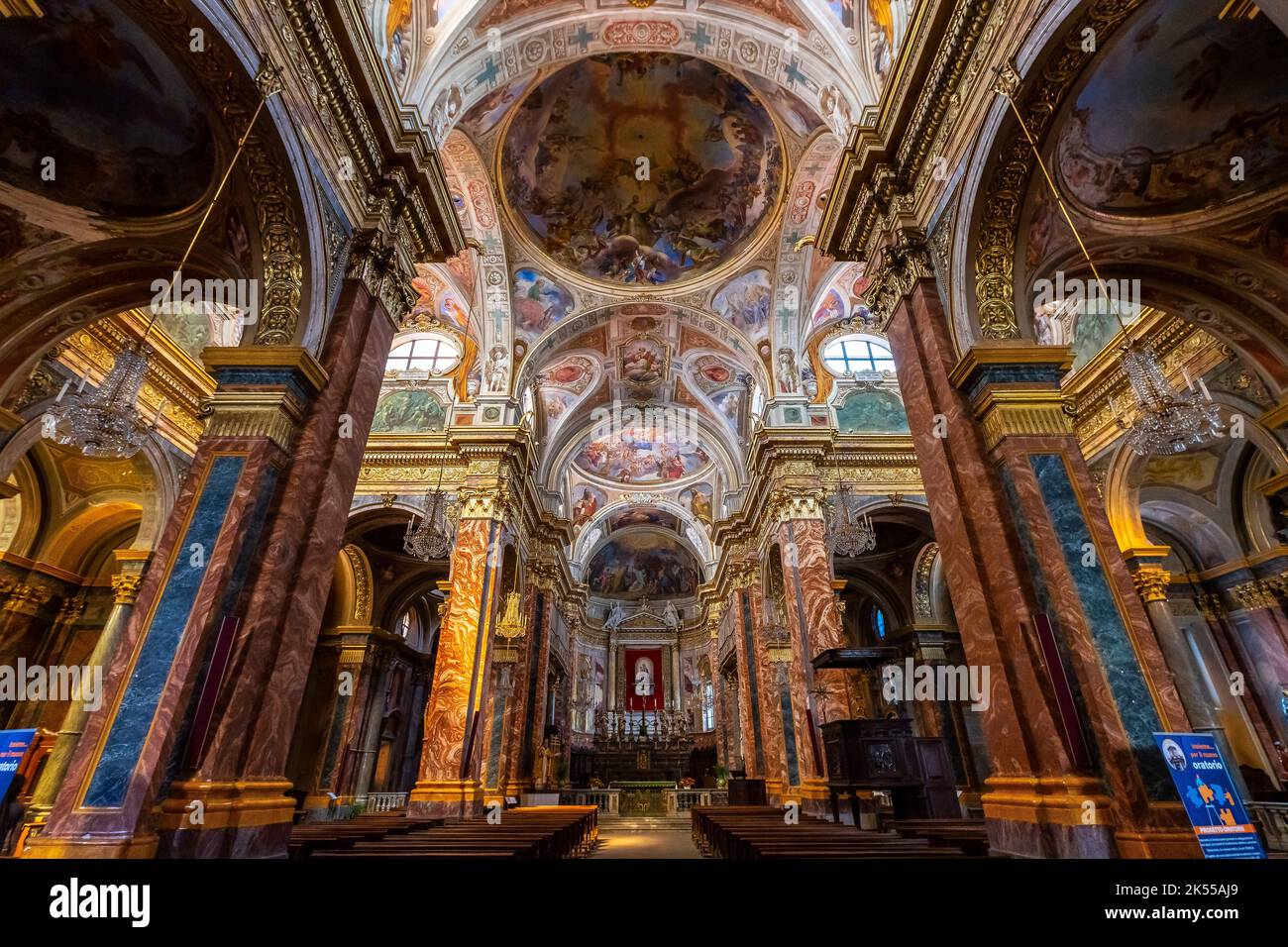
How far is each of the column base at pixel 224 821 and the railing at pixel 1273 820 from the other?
12.8 m

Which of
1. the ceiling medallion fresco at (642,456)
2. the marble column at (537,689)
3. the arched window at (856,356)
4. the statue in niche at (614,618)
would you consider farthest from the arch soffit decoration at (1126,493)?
the statue in niche at (614,618)

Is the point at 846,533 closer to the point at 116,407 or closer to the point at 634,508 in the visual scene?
the point at 116,407

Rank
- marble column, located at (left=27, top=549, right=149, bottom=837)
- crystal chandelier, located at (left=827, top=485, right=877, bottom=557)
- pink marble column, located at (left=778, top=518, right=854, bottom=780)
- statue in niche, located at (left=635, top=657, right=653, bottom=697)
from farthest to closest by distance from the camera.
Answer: statue in niche, located at (left=635, top=657, right=653, bottom=697)
crystal chandelier, located at (left=827, top=485, right=877, bottom=557)
pink marble column, located at (left=778, top=518, right=854, bottom=780)
marble column, located at (left=27, top=549, right=149, bottom=837)

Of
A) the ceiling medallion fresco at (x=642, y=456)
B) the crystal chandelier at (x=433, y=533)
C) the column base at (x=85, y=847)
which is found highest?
the ceiling medallion fresco at (x=642, y=456)

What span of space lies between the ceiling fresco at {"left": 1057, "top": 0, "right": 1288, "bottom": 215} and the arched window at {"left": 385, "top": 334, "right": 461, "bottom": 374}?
528 inches

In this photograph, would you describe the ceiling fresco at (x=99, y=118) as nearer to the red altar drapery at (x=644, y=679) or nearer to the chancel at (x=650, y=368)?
the chancel at (x=650, y=368)

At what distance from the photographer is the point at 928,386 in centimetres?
Answer: 635

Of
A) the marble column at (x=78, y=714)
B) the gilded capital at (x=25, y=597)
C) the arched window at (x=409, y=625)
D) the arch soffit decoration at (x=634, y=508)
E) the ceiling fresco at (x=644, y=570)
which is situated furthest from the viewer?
the ceiling fresco at (x=644, y=570)

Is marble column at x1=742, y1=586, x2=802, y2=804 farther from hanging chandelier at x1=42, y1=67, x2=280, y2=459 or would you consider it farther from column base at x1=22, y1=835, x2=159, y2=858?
hanging chandelier at x1=42, y1=67, x2=280, y2=459

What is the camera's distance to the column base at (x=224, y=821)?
4.12 meters

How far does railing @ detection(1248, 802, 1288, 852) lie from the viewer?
340 inches

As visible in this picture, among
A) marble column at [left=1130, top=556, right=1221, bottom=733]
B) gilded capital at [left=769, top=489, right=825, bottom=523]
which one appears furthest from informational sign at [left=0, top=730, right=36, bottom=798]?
marble column at [left=1130, top=556, right=1221, bottom=733]

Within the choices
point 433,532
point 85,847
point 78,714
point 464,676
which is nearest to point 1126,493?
point 464,676
